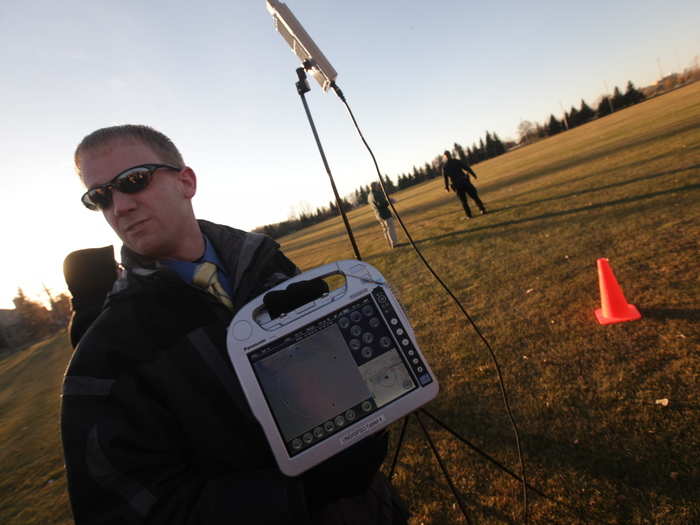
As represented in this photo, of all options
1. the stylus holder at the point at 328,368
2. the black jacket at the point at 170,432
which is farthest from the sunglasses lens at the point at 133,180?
the stylus holder at the point at 328,368

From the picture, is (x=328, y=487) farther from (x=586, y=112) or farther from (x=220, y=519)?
(x=586, y=112)

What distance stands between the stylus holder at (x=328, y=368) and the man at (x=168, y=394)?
19 cm

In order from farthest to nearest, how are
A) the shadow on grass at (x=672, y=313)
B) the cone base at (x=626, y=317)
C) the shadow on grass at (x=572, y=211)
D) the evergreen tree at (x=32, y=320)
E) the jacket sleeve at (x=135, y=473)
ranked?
the evergreen tree at (x=32, y=320) → the shadow on grass at (x=572, y=211) → the cone base at (x=626, y=317) → the shadow on grass at (x=672, y=313) → the jacket sleeve at (x=135, y=473)

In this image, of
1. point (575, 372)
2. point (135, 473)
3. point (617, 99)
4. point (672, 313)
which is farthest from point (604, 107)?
point (135, 473)

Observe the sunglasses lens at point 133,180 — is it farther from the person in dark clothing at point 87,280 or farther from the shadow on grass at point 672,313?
the shadow on grass at point 672,313

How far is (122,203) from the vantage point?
1.46 m

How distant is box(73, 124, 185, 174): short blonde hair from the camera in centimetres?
150

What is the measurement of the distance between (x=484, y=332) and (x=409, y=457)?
6.66ft

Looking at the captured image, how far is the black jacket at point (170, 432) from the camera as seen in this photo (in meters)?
0.99

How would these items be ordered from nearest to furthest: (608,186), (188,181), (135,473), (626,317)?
(135,473)
(188,181)
(626,317)
(608,186)

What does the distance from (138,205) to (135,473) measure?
111cm

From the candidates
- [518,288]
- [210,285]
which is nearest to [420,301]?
[518,288]

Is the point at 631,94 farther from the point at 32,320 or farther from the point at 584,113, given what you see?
the point at 32,320

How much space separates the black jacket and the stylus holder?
195 mm
